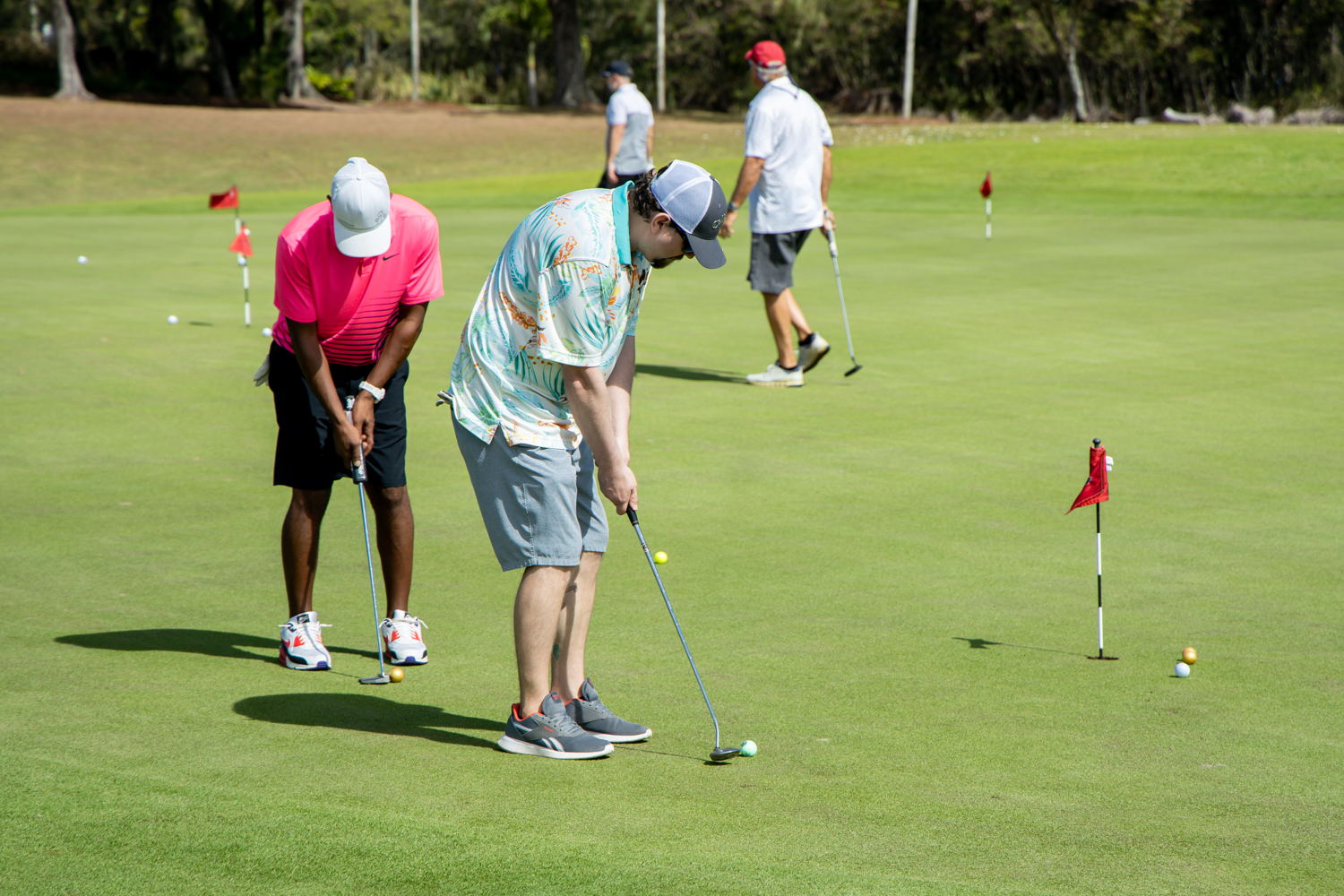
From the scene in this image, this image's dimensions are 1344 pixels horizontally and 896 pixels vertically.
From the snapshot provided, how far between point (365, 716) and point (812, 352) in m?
7.24

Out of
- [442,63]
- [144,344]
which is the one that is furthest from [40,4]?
[144,344]

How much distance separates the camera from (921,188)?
102 ft

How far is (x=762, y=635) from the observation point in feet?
19.6

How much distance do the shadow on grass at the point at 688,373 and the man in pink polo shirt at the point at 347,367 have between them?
6.11m

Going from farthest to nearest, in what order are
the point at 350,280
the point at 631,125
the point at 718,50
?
the point at 718,50, the point at 631,125, the point at 350,280

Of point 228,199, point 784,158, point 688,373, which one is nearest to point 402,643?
point 688,373

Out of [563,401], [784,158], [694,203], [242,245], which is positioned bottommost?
[242,245]

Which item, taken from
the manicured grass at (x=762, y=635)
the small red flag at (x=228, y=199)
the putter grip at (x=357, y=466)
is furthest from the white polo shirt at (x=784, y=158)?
the putter grip at (x=357, y=466)

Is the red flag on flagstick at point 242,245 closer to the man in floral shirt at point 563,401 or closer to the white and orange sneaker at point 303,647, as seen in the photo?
the white and orange sneaker at point 303,647

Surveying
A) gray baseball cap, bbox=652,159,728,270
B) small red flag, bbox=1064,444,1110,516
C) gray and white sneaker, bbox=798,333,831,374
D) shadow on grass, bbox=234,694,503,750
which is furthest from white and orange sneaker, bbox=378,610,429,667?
gray and white sneaker, bbox=798,333,831,374

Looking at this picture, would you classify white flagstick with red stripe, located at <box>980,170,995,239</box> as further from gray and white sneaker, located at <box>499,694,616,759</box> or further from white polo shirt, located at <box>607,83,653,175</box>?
gray and white sneaker, located at <box>499,694,616,759</box>

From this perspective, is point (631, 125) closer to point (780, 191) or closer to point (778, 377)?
point (780, 191)

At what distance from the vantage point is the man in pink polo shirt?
18.0 ft

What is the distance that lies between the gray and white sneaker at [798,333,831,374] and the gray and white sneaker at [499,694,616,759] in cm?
726
